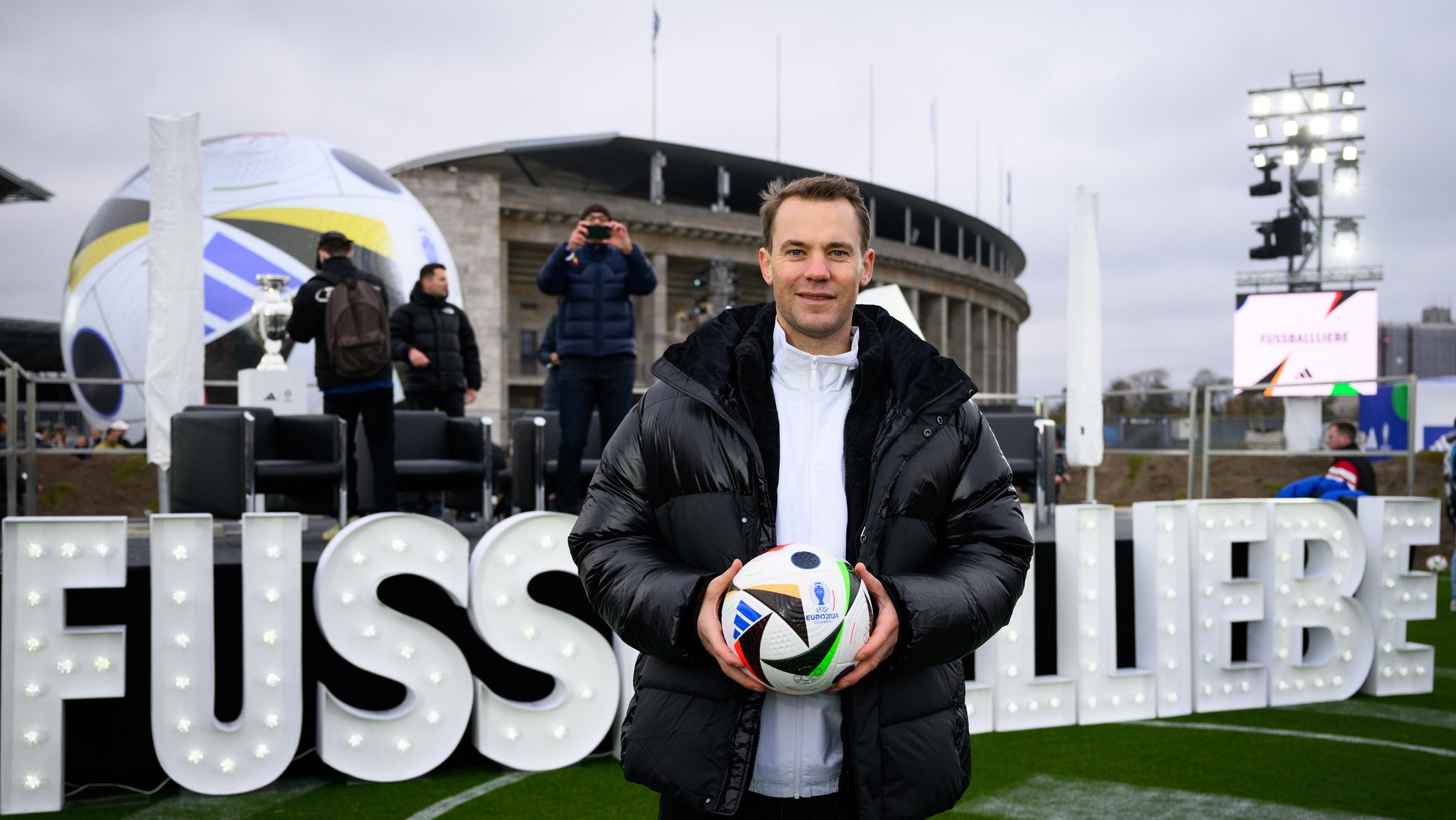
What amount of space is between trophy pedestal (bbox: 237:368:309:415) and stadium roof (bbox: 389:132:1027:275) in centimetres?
3548

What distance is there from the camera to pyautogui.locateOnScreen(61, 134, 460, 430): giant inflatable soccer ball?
17.6 meters

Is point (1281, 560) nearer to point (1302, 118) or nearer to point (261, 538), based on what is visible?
point (261, 538)

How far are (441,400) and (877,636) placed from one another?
26.2ft

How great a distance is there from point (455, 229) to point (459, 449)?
31567mm

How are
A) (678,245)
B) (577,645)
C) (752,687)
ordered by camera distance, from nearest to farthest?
(752,687)
(577,645)
(678,245)

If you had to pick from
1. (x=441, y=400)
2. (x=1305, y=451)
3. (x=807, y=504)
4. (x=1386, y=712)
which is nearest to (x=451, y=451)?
(x=441, y=400)

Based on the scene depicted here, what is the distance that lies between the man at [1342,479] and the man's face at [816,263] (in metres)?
6.50

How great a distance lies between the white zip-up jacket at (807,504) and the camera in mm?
2086

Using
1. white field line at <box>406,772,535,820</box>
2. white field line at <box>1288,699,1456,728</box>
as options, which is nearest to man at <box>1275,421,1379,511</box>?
white field line at <box>1288,699,1456,728</box>

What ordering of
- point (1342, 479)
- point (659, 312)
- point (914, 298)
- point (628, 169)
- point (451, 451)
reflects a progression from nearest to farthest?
1. point (451, 451)
2. point (1342, 479)
3. point (659, 312)
4. point (628, 169)
5. point (914, 298)

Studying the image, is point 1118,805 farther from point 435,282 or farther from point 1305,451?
point 1305,451

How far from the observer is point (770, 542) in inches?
82.5

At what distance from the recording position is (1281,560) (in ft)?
21.4

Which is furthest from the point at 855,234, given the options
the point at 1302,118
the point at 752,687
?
the point at 1302,118
